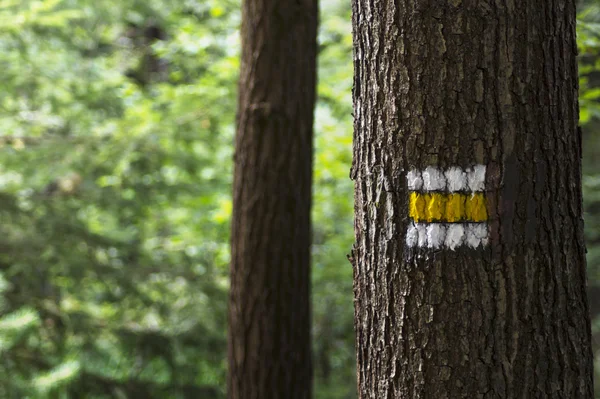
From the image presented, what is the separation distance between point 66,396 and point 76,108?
3222 mm

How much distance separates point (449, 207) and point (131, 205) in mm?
4623

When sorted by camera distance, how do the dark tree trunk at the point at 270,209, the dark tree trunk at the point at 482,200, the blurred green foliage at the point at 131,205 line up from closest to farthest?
the dark tree trunk at the point at 482,200 → the dark tree trunk at the point at 270,209 → the blurred green foliage at the point at 131,205

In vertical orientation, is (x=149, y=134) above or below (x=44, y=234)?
above

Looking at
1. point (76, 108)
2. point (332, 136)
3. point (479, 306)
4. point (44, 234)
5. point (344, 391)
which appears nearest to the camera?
point (479, 306)

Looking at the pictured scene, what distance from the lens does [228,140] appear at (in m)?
6.73

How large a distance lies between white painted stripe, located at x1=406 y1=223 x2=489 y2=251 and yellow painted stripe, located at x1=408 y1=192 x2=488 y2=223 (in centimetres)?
2

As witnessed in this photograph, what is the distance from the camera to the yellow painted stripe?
1637 mm

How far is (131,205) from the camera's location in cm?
588

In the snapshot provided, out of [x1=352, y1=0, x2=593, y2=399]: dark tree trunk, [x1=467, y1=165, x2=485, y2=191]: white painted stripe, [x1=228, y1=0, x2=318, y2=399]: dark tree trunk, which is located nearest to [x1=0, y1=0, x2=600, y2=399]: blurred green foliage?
[x1=228, y1=0, x2=318, y2=399]: dark tree trunk

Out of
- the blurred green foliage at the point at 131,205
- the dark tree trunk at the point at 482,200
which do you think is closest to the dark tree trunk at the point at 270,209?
the blurred green foliage at the point at 131,205

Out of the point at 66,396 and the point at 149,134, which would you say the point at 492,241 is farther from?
the point at 149,134

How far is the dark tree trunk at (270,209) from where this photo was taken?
360 cm

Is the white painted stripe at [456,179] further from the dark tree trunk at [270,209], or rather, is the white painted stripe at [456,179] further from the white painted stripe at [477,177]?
the dark tree trunk at [270,209]

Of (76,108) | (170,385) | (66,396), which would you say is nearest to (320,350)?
(170,385)
